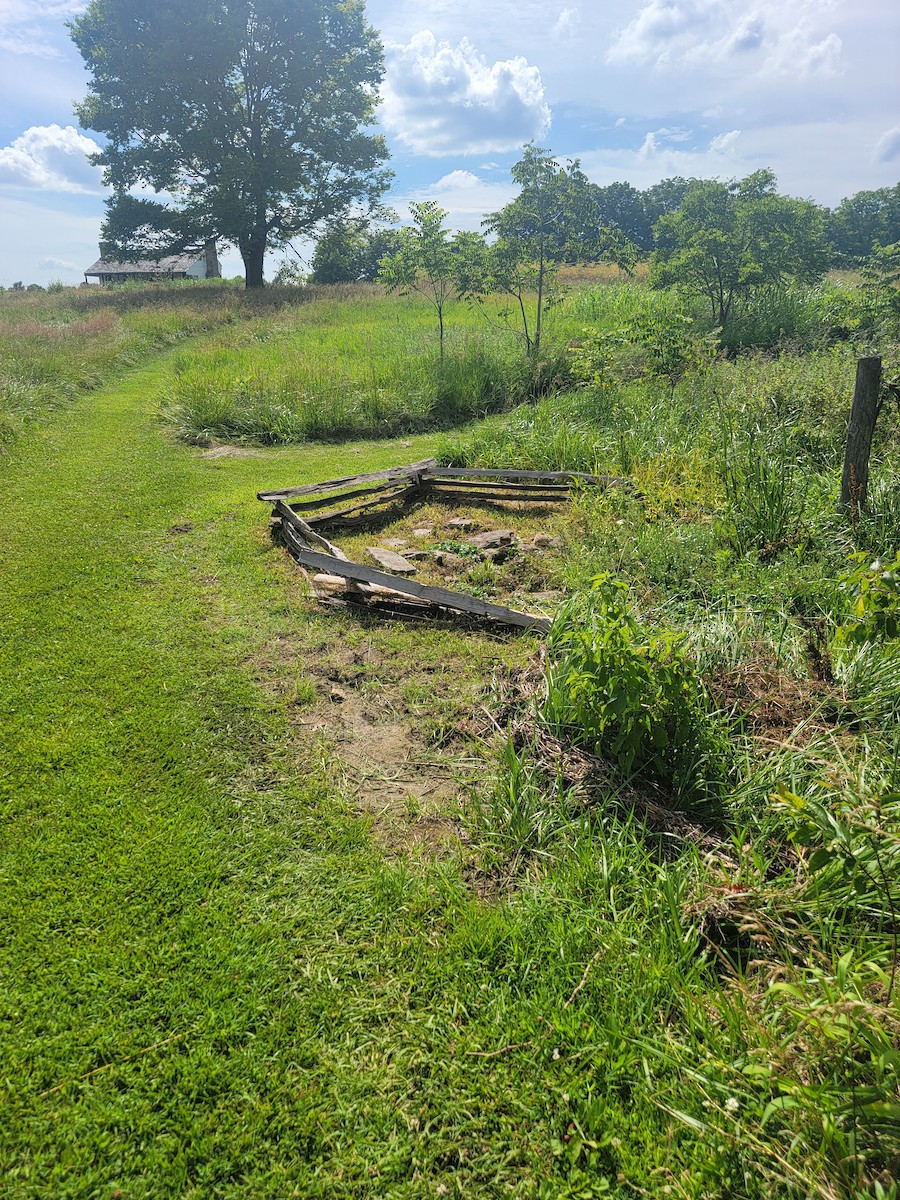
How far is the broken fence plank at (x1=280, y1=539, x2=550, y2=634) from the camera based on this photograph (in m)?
4.32

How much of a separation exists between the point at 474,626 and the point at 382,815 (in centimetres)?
186

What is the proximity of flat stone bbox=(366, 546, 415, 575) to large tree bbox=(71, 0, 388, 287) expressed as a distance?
27458 millimetres

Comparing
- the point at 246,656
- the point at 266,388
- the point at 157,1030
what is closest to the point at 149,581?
the point at 246,656

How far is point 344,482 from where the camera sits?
7.28 m

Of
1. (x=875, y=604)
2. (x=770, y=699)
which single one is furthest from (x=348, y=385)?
(x=875, y=604)

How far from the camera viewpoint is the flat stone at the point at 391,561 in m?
5.33

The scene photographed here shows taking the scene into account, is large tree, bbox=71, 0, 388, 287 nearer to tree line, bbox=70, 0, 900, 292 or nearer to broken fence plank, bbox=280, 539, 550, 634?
tree line, bbox=70, 0, 900, 292

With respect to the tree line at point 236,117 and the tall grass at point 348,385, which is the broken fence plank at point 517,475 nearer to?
the tall grass at point 348,385

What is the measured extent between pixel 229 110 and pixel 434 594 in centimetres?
3196

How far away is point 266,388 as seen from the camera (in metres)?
10.8

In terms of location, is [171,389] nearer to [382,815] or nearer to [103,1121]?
[382,815]

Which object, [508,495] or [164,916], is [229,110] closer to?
[508,495]

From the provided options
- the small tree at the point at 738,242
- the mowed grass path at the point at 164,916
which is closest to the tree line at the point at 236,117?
the small tree at the point at 738,242

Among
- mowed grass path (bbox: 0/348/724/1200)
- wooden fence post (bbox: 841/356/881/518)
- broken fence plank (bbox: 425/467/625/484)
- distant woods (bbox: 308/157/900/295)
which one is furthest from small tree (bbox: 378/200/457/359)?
mowed grass path (bbox: 0/348/724/1200)
